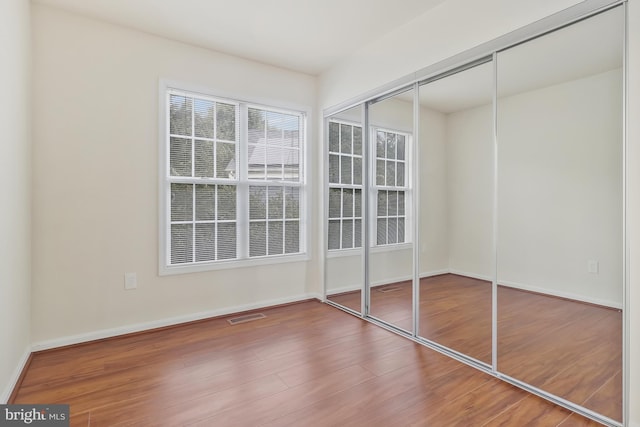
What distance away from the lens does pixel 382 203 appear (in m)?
3.38

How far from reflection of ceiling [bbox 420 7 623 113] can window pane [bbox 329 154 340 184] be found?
1.50 m

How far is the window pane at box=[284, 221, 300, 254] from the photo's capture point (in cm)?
404

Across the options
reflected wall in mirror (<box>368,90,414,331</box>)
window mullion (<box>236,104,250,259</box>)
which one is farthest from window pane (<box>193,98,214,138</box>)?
reflected wall in mirror (<box>368,90,414,331</box>)

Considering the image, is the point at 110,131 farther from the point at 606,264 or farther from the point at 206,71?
the point at 606,264

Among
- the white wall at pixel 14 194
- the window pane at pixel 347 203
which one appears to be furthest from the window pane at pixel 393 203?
the white wall at pixel 14 194

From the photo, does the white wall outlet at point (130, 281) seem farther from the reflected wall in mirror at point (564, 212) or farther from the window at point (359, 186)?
the reflected wall in mirror at point (564, 212)

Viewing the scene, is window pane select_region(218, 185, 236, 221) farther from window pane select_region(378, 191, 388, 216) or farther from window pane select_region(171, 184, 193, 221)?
window pane select_region(378, 191, 388, 216)

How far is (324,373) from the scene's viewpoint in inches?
93.8

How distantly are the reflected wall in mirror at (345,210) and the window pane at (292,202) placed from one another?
1.28 feet

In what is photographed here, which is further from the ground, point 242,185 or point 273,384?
point 242,185

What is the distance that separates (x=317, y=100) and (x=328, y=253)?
1872 mm

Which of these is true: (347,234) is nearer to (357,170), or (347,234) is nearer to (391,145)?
(357,170)

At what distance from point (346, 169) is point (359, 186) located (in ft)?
0.90

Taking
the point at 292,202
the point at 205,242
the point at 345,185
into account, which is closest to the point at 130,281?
the point at 205,242
